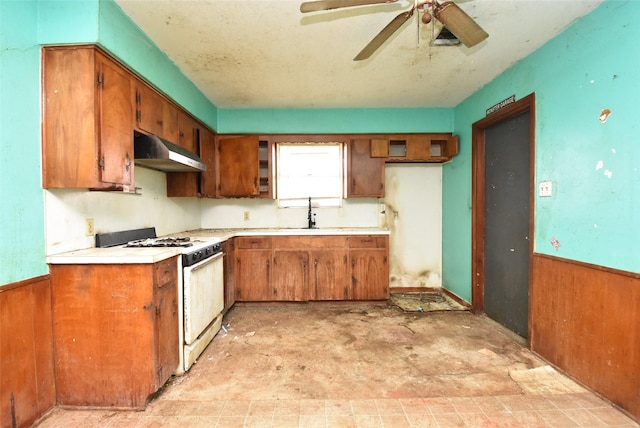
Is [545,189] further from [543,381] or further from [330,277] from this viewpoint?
[330,277]

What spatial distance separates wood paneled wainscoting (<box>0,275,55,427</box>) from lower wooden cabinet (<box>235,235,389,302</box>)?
190cm

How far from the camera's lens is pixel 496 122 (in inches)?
115

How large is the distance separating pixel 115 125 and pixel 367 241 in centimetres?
268

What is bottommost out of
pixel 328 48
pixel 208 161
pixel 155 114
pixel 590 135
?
pixel 590 135

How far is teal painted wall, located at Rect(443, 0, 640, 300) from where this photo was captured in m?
1.64

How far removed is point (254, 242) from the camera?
346 cm

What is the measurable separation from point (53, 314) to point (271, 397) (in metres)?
1.41

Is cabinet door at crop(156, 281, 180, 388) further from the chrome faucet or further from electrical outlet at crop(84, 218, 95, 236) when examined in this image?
the chrome faucet

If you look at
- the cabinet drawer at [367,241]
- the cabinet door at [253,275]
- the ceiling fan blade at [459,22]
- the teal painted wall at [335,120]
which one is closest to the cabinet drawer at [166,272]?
the cabinet door at [253,275]

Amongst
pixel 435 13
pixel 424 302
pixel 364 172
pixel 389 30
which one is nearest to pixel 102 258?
pixel 389 30

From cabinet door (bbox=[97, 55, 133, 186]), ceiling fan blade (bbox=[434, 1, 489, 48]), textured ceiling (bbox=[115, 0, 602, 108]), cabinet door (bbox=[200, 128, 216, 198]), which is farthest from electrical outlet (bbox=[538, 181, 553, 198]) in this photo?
cabinet door (bbox=[200, 128, 216, 198])

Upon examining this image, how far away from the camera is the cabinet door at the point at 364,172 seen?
3723mm

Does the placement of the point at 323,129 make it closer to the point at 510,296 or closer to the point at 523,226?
the point at 523,226

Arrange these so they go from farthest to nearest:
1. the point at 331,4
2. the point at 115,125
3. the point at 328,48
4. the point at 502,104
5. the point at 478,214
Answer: the point at 478,214 → the point at 502,104 → the point at 328,48 → the point at 115,125 → the point at 331,4
